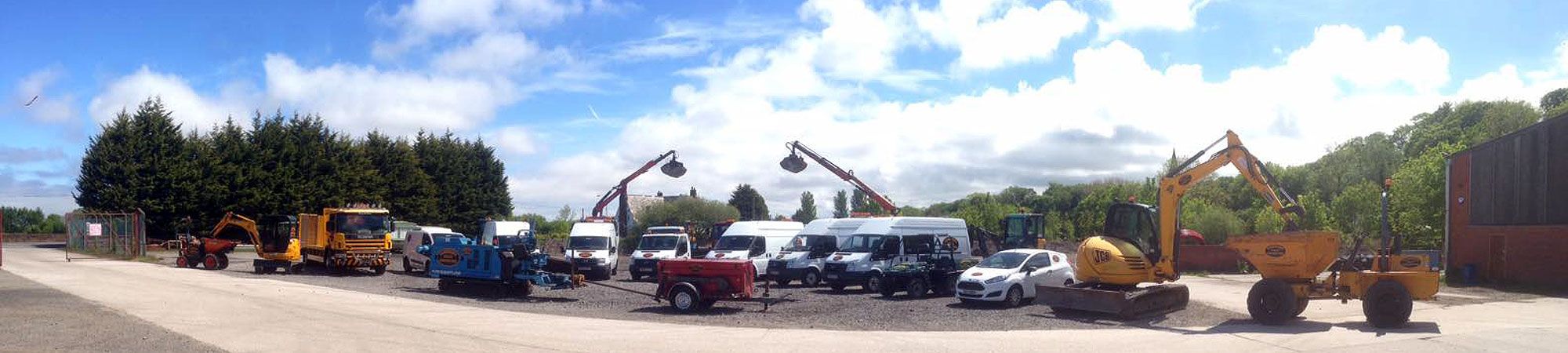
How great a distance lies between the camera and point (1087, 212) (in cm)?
5841

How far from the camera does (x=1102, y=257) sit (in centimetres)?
1942

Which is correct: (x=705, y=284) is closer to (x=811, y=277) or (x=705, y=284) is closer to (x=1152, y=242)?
(x=1152, y=242)

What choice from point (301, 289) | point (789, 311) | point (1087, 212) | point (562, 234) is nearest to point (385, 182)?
point (562, 234)

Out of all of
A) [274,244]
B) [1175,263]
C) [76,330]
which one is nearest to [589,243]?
[274,244]

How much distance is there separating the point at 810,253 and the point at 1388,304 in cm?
1492

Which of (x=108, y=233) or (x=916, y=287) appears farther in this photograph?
(x=108, y=233)

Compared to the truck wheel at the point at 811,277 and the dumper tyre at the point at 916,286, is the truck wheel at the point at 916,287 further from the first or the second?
the truck wheel at the point at 811,277

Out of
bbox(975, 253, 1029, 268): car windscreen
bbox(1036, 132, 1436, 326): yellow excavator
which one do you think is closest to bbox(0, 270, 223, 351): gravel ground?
bbox(1036, 132, 1436, 326): yellow excavator

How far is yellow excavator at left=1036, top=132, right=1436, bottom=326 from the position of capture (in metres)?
17.5

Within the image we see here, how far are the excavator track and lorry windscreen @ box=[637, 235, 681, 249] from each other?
595 inches

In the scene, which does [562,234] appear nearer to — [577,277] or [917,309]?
[577,277]

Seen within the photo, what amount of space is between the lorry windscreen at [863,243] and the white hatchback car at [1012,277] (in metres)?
4.43

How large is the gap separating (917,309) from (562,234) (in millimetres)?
51926

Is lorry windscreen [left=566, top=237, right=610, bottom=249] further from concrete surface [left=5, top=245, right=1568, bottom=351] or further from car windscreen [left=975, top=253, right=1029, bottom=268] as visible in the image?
car windscreen [left=975, top=253, right=1029, bottom=268]
